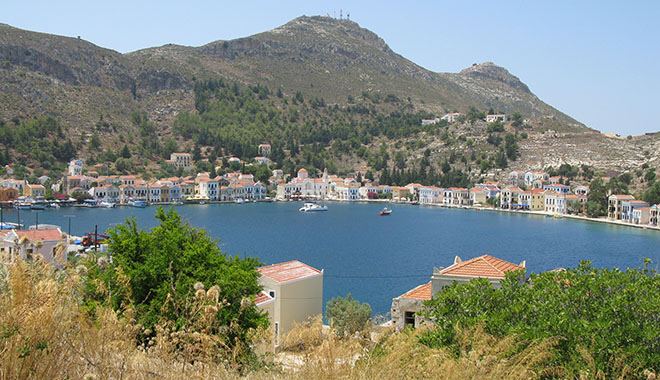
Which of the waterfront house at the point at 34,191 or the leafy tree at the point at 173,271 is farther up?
the leafy tree at the point at 173,271

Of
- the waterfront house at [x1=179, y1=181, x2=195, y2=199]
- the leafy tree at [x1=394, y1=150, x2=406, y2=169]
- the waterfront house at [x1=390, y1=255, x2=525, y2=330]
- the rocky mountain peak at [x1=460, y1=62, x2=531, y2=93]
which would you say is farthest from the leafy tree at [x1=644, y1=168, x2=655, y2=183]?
the rocky mountain peak at [x1=460, y1=62, x2=531, y2=93]

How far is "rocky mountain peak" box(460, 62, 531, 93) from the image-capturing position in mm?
153325

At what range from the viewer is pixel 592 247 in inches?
1242

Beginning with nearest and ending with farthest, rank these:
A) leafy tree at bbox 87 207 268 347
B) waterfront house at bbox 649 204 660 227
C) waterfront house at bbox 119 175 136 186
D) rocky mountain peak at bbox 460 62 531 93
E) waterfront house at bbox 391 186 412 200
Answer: leafy tree at bbox 87 207 268 347 < waterfront house at bbox 649 204 660 227 < waterfront house at bbox 119 175 136 186 < waterfront house at bbox 391 186 412 200 < rocky mountain peak at bbox 460 62 531 93

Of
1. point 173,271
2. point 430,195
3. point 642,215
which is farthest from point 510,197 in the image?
point 173,271

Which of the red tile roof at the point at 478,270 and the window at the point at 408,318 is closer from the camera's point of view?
the red tile roof at the point at 478,270

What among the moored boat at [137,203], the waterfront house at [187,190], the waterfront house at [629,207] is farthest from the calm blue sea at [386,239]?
the waterfront house at [187,190]

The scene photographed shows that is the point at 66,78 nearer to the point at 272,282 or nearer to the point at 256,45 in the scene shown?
the point at 256,45

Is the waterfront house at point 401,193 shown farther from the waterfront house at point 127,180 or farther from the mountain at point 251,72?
the mountain at point 251,72

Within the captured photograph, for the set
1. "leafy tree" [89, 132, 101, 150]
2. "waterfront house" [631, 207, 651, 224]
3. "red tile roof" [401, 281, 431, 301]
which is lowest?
"waterfront house" [631, 207, 651, 224]

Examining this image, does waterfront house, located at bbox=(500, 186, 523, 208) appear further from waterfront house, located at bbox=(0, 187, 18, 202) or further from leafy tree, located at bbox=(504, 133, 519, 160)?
waterfront house, located at bbox=(0, 187, 18, 202)

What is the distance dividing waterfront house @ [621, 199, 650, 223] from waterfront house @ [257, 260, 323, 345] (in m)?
41.3

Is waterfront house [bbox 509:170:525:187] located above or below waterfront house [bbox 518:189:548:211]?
above

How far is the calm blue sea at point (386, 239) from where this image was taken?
22.8m
